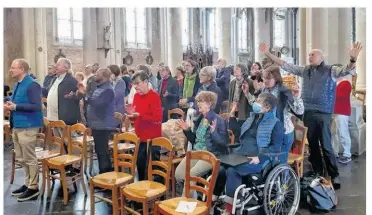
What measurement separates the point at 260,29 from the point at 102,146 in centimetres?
223

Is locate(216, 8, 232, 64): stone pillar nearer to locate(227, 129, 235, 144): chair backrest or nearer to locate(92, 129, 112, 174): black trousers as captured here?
locate(227, 129, 235, 144): chair backrest

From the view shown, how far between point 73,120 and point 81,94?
0.36m

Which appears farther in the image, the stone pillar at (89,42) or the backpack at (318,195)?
the stone pillar at (89,42)

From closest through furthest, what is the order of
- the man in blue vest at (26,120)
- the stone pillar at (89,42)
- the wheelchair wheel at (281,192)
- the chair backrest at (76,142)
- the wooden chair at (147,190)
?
the wooden chair at (147,190)
the wheelchair wheel at (281,192)
the man in blue vest at (26,120)
the chair backrest at (76,142)
the stone pillar at (89,42)

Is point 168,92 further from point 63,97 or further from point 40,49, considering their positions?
point 40,49

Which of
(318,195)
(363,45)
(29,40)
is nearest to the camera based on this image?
(318,195)

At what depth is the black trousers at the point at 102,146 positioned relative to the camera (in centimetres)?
412

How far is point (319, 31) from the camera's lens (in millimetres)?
4645

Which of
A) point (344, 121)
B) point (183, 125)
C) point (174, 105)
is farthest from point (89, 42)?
point (344, 121)

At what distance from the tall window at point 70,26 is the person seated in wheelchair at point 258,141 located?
2211 mm

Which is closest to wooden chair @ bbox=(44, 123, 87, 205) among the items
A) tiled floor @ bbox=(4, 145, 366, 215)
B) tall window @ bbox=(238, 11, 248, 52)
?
tiled floor @ bbox=(4, 145, 366, 215)

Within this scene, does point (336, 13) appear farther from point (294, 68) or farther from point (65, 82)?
point (65, 82)

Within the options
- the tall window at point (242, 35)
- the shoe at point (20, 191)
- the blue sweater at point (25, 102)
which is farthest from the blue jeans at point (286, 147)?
the shoe at point (20, 191)

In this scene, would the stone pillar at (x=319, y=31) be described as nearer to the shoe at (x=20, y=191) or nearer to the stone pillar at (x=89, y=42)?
the stone pillar at (x=89, y=42)
